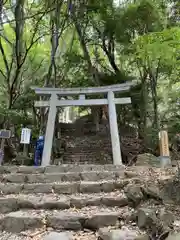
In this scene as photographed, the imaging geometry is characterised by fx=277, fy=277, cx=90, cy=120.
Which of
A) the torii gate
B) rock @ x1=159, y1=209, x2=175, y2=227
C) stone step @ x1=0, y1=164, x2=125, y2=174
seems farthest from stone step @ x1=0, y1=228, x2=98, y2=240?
the torii gate

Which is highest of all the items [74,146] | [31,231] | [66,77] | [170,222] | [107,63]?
[107,63]

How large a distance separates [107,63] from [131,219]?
11740 mm

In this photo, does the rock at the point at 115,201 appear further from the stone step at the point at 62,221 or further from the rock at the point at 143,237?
the rock at the point at 143,237

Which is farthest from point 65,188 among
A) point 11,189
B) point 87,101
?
point 87,101

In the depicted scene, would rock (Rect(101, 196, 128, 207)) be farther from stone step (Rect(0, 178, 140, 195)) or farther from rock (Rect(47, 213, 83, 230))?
rock (Rect(47, 213, 83, 230))

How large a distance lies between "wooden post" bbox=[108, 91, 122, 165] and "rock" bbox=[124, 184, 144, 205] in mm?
4061

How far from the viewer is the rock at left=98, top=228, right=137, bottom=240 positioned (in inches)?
129

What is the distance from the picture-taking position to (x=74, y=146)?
12633 millimetres

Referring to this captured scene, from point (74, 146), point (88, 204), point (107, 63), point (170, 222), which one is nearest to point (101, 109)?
point (107, 63)

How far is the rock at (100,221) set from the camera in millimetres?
4020

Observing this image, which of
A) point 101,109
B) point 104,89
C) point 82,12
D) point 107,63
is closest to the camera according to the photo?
point 104,89

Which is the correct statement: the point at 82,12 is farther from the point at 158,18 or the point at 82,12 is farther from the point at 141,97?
the point at 141,97

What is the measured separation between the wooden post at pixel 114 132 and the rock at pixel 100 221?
14.6 ft

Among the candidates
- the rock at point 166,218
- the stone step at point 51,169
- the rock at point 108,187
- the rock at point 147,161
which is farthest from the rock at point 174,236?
the rock at point 147,161
